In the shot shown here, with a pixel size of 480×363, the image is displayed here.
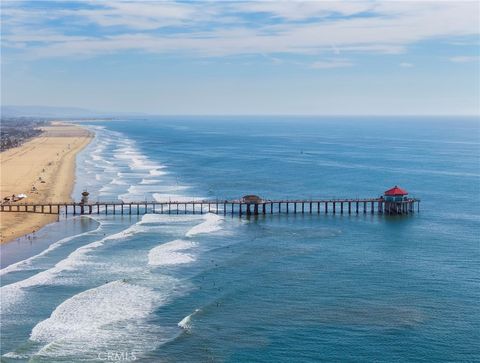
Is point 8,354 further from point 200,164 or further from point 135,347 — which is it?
point 200,164

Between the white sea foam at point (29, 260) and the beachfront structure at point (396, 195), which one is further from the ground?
the beachfront structure at point (396, 195)

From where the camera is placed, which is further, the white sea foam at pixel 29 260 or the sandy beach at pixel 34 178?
the sandy beach at pixel 34 178

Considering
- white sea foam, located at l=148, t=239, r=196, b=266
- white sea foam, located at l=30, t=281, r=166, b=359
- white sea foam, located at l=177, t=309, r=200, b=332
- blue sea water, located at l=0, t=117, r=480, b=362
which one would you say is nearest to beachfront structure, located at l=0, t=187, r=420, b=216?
blue sea water, located at l=0, t=117, r=480, b=362

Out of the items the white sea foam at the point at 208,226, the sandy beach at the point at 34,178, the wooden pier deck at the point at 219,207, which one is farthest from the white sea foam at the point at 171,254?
the wooden pier deck at the point at 219,207

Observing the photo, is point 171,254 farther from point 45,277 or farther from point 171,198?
point 171,198

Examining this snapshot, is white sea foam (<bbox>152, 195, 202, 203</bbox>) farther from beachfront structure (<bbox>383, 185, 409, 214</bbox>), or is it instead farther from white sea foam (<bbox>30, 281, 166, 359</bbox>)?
white sea foam (<bbox>30, 281, 166, 359</bbox>)

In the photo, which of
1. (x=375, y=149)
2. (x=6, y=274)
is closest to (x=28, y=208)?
(x=6, y=274)

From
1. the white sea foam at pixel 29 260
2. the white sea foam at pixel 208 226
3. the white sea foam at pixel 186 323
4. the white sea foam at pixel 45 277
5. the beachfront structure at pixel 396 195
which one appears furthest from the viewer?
the beachfront structure at pixel 396 195

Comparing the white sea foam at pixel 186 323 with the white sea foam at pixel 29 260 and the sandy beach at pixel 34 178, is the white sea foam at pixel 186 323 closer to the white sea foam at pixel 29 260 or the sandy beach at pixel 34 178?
the white sea foam at pixel 29 260
